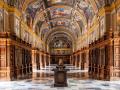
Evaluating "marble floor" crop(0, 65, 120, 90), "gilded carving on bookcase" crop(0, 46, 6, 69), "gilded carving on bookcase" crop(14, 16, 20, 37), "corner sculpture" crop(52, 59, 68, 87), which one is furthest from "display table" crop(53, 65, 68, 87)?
"gilded carving on bookcase" crop(14, 16, 20, 37)

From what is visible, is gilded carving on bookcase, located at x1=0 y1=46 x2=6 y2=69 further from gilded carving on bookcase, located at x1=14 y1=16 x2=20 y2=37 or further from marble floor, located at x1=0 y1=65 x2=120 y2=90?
gilded carving on bookcase, located at x1=14 y1=16 x2=20 y2=37

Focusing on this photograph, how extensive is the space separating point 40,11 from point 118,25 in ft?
56.3

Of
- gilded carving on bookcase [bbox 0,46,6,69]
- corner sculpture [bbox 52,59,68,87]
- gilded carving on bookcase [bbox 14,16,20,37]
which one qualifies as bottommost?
corner sculpture [bbox 52,59,68,87]

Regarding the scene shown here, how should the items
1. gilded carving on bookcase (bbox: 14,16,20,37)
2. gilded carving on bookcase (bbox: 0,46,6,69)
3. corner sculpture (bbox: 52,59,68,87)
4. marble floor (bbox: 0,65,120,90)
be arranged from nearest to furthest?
marble floor (bbox: 0,65,120,90)
corner sculpture (bbox: 52,59,68,87)
gilded carving on bookcase (bbox: 0,46,6,69)
gilded carving on bookcase (bbox: 14,16,20,37)

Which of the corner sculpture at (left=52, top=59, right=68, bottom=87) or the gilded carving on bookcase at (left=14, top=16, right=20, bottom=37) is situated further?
the gilded carving on bookcase at (left=14, top=16, right=20, bottom=37)

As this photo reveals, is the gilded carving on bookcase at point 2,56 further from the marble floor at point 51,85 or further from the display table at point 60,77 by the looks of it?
the display table at point 60,77

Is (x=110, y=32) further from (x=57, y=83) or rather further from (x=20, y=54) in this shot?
(x=20, y=54)

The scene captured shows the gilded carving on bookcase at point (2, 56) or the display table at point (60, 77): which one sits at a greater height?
the gilded carving on bookcase at point (2, 56)

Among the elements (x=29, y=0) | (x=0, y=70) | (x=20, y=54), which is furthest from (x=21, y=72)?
(x=29, y=0)

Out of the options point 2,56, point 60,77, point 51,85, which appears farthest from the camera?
point 2,56

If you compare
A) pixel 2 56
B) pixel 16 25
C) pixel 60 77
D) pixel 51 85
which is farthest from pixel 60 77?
pixel 16 25

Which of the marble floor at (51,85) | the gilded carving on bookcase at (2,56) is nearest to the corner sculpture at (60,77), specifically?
the marble floor at (51,85)

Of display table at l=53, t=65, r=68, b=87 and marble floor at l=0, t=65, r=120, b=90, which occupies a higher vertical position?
display table at l=53, t=65, r=68, b=87

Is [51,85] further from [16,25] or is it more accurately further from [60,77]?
[16,25]
